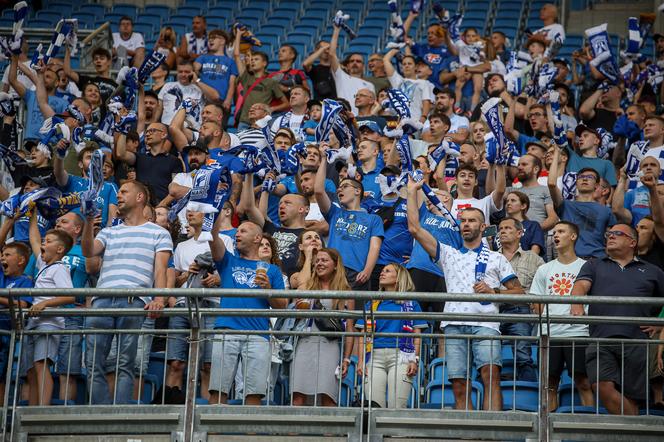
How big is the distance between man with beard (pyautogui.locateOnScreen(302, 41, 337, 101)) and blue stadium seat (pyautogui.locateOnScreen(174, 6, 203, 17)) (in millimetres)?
5055

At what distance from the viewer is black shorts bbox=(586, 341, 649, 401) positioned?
8109 mm

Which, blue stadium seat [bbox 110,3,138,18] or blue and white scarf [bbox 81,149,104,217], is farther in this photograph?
blue stadium seat [bbox 110,3,138,18]

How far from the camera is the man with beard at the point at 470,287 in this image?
8.23 metres

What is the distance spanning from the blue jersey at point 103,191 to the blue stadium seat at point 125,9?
26.9 ft

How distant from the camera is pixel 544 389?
7.85 metres

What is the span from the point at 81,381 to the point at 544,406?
10.3ft

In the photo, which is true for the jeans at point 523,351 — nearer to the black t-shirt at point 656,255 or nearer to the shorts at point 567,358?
the shorts at point 567,358

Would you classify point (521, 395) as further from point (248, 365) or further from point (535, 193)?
point (535, 193)

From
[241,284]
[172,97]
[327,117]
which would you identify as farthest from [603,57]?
[241,284]

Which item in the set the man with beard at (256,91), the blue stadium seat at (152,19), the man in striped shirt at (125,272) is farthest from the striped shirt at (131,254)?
the blue stadium seat at (152,19)

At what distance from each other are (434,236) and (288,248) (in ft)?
4.10

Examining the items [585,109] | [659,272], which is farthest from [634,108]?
[659,272]

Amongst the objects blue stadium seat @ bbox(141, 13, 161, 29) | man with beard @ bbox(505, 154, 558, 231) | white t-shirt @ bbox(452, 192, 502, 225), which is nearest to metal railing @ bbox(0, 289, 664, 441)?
white t-shirt @ bbox(452, 192, 502, 225)

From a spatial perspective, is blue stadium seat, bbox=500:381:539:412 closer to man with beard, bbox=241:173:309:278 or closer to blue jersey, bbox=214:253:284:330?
blue jersey, bbox=214:253:284:330
